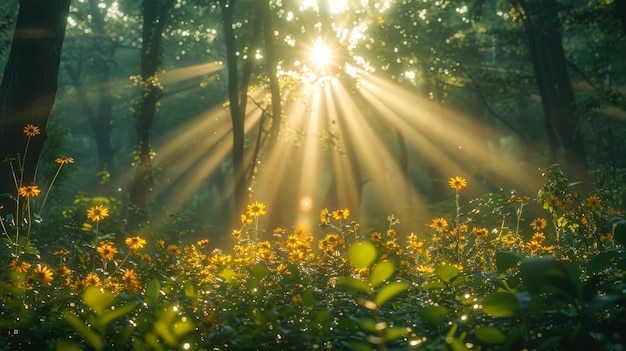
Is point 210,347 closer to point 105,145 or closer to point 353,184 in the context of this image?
point 353,184

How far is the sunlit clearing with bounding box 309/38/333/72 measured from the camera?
813 inches

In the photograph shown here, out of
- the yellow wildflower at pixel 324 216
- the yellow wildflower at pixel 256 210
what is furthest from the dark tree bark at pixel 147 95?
the yellow wildflower at pixel 324 216

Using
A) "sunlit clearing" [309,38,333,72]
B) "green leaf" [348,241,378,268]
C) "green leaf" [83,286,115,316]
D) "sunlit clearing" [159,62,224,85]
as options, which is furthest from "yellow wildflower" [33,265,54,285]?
"sunlit clearing" [159,62,224,85]

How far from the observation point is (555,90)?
15984 millimetres

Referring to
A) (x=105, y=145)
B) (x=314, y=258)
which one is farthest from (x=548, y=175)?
(x=105, y=145)

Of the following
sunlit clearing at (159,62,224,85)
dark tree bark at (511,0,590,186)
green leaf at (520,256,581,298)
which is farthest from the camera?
sunlit clearing at (159,62,224,85)

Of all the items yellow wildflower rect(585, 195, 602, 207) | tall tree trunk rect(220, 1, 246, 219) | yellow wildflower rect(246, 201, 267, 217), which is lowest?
yellow wildflower rect(585, 195, 602, 207)

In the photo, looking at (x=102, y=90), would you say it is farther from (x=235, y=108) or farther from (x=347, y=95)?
(x=235, y=108)

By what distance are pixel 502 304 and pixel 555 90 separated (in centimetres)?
1503

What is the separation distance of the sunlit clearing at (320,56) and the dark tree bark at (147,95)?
497 cm

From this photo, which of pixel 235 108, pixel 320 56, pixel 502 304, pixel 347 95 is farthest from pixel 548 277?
pixel 347 95

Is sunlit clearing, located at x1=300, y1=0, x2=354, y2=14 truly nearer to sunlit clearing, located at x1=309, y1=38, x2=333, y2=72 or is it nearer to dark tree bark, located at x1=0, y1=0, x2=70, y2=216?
sunlit clearing, located at x1=309, y1=38, x2=333, y2=72

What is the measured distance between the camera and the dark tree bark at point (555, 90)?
15.4 metres

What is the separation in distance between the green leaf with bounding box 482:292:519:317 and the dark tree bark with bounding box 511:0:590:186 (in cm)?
1391
